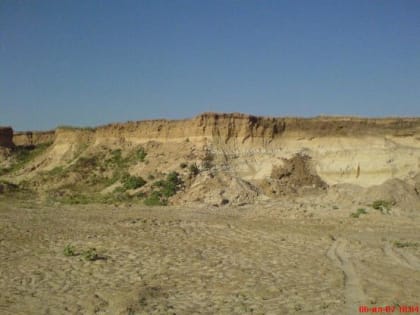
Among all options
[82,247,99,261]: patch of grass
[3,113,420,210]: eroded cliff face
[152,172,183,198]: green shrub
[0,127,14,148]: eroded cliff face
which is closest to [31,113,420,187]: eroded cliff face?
[3,113,420,210]: eroded cliff face

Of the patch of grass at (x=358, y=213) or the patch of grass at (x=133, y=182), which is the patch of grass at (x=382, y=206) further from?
the patch of grass at (x=133, y=182)

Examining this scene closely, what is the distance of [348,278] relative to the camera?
9289 mm

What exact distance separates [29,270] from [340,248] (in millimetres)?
7264

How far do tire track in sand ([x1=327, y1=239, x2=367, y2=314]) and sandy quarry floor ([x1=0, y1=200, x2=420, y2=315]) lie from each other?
0.07 feet

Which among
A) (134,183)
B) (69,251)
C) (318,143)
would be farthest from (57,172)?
(69,251)

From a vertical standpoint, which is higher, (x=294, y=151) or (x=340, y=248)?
(x=294, y=151)

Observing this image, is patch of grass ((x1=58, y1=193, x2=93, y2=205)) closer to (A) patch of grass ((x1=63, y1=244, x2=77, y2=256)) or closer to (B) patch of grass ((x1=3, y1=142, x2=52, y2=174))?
(A) patch of grass ((x1=63, y1=244, x2=77, y2=256))

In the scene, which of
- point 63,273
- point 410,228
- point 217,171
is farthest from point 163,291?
point 217,171

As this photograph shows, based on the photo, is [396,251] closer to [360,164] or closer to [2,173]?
A: [360,164]

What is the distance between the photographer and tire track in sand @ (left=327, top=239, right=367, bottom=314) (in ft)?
25.0

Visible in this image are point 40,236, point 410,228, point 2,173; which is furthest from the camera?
point 2,173

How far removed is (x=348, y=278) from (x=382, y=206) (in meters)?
12.7

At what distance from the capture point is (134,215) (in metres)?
18.4

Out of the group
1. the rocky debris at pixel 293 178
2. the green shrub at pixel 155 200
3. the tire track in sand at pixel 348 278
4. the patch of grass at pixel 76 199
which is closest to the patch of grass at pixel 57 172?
the patch of grass at pixel 76 199
